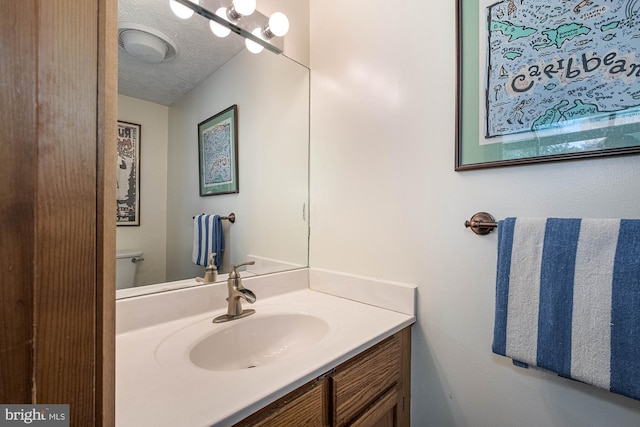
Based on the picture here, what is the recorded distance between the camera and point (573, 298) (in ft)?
2.11

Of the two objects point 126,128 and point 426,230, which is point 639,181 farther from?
point 126,128

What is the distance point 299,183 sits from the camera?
4.57 feet

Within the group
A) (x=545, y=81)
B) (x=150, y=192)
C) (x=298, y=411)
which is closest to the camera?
(x=298, y=411)

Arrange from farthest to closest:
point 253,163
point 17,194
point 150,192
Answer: point 253,163
point 150,192
point 17,194

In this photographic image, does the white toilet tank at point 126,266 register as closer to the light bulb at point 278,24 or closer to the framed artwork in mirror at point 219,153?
the framed artwork in mirror at point 219,153

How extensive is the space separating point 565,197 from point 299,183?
1.01 meters

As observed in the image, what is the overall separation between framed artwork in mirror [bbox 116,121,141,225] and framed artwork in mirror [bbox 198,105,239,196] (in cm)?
22

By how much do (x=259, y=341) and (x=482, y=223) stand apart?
84 centimetres

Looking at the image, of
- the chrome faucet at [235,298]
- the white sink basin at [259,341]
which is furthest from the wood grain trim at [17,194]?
the chrome faucet at [235,298]

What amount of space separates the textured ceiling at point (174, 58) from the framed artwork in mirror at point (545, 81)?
0.91 metres

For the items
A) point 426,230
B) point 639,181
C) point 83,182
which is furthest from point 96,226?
point 639,181

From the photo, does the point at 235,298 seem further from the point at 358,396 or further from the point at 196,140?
the point at 196,140

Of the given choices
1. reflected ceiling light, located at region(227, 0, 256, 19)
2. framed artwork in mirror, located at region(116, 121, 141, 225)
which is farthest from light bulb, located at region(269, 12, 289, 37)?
framed artwork in mirror, located at region(116, 121, 141, 225)

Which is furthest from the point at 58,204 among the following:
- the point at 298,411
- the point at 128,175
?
the point at 128,175
